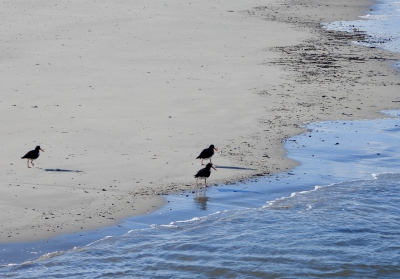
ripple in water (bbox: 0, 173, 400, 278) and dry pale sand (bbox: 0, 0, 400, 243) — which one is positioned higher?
dry pale sand (bbox: 0, 0, 400, 243)

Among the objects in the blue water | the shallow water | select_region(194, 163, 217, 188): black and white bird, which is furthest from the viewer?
the blue water

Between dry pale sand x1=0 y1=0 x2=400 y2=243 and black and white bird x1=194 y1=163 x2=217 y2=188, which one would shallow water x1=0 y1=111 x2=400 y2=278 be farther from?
dry pale sand x1=0 y1=0 x2=400 y2=243

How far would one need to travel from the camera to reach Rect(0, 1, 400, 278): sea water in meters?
9.91

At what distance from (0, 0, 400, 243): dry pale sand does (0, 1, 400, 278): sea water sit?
458 mm

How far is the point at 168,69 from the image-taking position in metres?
20.5

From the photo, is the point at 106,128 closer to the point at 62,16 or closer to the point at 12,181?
the point at 12,181

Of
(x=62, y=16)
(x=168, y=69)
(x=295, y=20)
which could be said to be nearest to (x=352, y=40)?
(x=295, y=20)

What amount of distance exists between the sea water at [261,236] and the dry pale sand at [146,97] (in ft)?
1.50

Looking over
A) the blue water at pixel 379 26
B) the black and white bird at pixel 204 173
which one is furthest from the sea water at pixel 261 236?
the blue water at pixel 379 26

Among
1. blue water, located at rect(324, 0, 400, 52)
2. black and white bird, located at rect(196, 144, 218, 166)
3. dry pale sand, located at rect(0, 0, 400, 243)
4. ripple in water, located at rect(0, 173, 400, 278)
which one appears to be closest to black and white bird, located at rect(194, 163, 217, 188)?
dry pale sand, located at rect(0, 0, 400, 243)

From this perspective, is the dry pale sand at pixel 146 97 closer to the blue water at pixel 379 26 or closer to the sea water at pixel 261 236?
the sea water at pixel 261 236

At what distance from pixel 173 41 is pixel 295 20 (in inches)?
333

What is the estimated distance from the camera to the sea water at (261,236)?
9906 millimetres

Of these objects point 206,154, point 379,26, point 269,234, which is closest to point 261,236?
point 269,234
